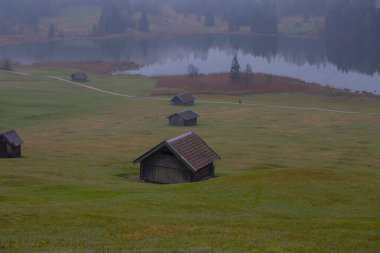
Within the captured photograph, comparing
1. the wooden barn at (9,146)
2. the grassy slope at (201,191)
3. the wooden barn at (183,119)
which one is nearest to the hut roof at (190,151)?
the grassy slope at (201,191)

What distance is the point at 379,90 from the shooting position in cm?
14150

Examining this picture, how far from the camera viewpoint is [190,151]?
46.5 m

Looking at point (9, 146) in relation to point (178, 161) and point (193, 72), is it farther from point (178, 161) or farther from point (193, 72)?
point (193, 72)

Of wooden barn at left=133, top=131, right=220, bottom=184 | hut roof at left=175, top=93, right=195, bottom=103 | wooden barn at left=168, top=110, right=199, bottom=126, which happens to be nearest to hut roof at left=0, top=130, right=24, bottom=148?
wooden barn at left=133, top=131, right=220, bottom=184

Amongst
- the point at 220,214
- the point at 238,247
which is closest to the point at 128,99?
the point at 220,214

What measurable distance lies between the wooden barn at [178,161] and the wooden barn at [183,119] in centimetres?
3946

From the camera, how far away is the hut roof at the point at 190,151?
4512 cm

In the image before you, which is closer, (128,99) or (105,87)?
(128,99)

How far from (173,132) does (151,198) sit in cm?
4844

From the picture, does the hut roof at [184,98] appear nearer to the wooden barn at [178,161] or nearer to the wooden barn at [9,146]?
the wooden barn at [9,146]

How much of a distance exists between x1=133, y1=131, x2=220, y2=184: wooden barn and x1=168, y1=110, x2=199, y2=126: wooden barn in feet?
129

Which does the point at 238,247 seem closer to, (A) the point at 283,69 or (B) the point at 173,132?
(B) the point at 173,132

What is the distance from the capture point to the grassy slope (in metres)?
21.8

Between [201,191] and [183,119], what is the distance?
51.2 m
